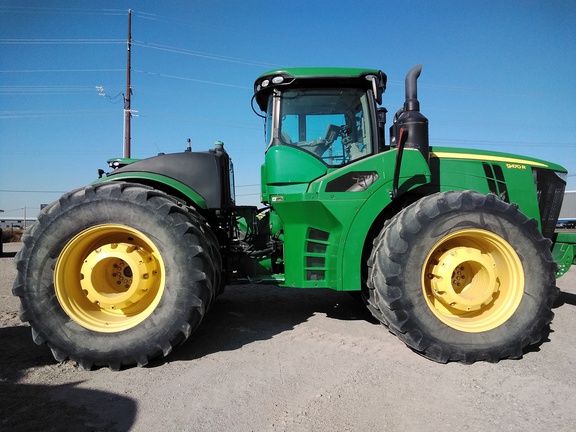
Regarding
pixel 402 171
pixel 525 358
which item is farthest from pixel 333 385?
pixel 402 171

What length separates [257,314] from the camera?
4.29m

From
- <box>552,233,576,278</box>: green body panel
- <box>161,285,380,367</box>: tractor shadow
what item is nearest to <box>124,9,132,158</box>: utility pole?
<box>161,285,380,367</box>: tractor shadow

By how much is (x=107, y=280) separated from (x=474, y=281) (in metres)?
3.14

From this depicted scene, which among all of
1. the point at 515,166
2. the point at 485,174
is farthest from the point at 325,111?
the point at 515,166

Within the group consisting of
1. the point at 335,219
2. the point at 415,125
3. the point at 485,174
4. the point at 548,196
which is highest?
the point at 415,125

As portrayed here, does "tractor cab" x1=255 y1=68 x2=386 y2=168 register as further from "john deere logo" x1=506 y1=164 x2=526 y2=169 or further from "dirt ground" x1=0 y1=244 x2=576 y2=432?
"dirt ground" x1=0 y1=244 x2=576 y2=432

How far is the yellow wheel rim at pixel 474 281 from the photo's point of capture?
3.11m

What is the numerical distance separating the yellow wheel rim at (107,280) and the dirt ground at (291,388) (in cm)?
41

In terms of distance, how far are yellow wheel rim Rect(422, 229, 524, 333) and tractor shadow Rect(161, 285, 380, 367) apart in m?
1.00

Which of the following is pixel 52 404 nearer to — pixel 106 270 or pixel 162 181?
pixel 106 270

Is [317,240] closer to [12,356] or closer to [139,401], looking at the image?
[139,401]

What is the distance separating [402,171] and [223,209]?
172cm

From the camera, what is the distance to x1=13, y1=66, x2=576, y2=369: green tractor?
9.58 ft

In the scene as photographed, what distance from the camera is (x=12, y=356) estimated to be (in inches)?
117
